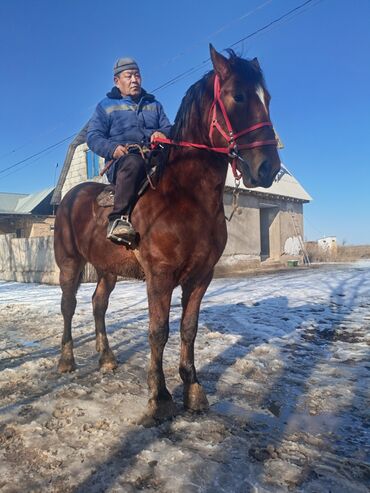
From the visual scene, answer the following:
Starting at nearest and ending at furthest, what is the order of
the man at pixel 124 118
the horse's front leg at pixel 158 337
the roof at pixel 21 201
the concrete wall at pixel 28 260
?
the horse's front leg at pixel 158 337 < the man at pixel 124 118 < the concrete wall at pixel 28 260 < the roof at pixel 21 201

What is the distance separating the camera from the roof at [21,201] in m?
24.5

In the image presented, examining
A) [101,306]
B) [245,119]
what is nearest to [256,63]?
[245,119]

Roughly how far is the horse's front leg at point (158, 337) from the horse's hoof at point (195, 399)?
141mm

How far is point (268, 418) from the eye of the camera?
9.16 feet

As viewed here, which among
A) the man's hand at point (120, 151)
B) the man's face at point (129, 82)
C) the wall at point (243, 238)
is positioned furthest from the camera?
the wall at point (243, 238)

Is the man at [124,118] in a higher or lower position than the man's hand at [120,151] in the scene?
higher

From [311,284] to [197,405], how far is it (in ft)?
28.4

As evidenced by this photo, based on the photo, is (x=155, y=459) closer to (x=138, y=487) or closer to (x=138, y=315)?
(x=138, y=487)

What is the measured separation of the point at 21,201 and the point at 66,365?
26.4 m

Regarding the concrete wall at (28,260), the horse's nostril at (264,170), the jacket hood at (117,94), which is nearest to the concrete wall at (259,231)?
the concrete wall at (28,260)

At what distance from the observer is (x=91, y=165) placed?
19688 millimetres

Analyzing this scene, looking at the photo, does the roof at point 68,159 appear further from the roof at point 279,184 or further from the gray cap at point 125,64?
the gray cap at point 125,64

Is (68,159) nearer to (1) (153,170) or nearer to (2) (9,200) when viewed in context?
(2) (9,200)

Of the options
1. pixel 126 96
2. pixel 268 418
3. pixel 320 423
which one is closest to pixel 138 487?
pixel 268 418
